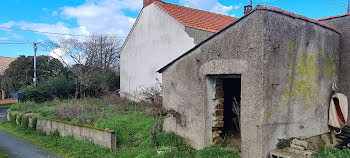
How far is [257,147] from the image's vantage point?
518 centimetres

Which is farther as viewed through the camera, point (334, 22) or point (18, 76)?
point (18, 76)

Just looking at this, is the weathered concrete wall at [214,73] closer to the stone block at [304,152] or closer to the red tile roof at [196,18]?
the stone block at [304,152]

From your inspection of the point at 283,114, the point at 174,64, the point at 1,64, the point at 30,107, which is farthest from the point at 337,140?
the point at 1,64

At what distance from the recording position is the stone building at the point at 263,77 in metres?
5.16

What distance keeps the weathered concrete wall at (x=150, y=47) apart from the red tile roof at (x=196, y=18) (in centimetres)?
36

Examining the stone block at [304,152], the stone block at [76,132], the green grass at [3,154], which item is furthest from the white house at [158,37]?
the stone block at [304,152]

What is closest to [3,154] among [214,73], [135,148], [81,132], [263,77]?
[81,132]

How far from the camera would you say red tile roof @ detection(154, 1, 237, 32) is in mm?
12845

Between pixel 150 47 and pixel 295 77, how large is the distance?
10571 mm

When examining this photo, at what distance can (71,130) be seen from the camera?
967cm

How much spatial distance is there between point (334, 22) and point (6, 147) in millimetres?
12138

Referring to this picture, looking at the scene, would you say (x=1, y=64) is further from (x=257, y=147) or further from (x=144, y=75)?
(x=257, y=147)

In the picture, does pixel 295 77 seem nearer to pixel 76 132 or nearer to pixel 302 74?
pixel 302 74

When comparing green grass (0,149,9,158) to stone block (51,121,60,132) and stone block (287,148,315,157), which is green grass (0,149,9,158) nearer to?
stone block (51,121,60,132)
